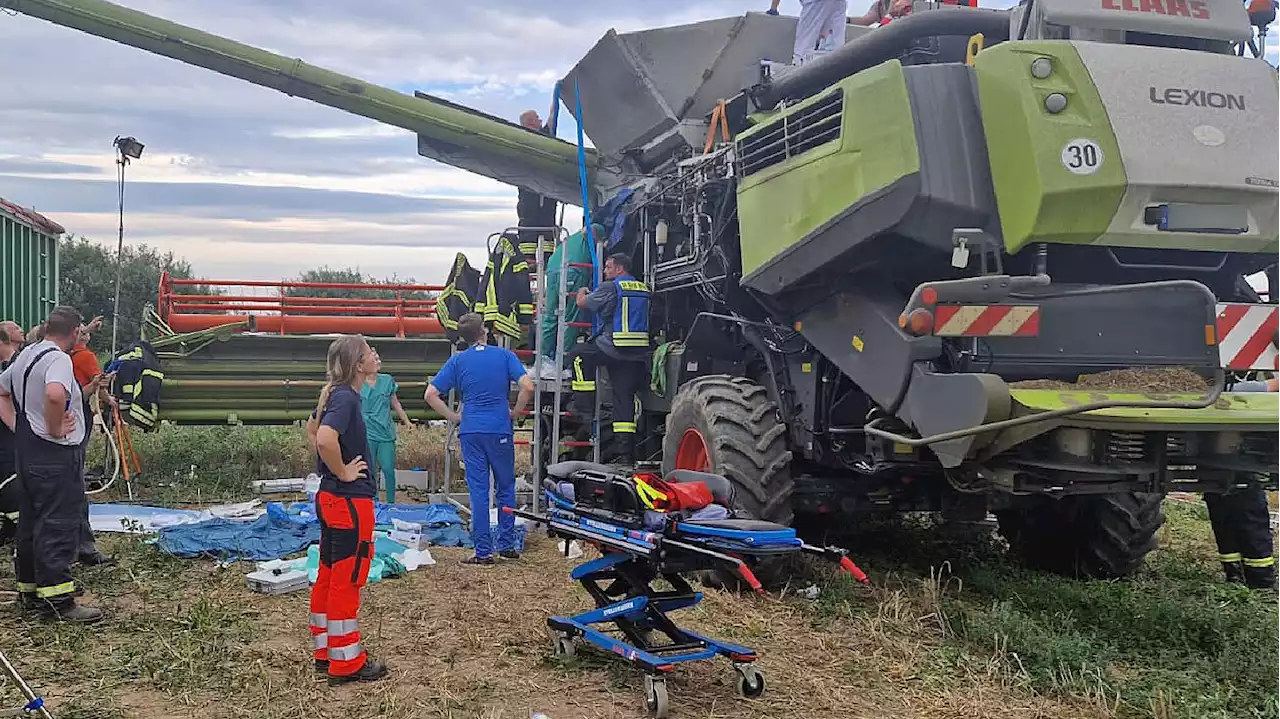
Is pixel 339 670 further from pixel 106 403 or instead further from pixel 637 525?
pixel 106 403

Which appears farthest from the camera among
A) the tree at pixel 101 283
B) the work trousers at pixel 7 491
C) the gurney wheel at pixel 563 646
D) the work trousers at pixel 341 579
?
the tree at pixel 101 283

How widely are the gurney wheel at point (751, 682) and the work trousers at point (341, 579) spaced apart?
5.39 feet

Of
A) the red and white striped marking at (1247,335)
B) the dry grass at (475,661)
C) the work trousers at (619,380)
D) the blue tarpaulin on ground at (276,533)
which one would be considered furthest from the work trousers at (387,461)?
the red and white striped marking at (1247,335)

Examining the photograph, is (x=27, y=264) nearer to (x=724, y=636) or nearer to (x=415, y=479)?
(x=415, y=479)

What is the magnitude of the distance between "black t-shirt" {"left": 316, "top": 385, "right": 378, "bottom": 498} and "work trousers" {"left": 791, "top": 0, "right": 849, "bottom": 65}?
4.30m

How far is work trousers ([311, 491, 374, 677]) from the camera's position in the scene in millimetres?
4699

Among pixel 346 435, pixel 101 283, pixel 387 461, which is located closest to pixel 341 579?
pixel 346 435

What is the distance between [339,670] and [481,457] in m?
2.83

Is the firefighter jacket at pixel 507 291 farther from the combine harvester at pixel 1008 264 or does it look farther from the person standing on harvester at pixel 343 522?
the person standing on harvester at pixel 343 522

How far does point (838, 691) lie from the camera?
4504 millimetres

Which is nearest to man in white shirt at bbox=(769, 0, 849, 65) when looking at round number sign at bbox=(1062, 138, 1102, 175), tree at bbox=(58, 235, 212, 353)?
round number sign at bbox=(1062, 138, 1102, 175)

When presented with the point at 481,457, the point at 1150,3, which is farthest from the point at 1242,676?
the point at 481,457

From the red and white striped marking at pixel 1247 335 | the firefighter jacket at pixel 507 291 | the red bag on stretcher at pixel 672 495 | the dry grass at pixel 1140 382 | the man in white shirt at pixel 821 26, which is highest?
the man in white shirt at pixel 821 26

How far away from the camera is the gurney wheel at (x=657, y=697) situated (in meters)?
4.18
